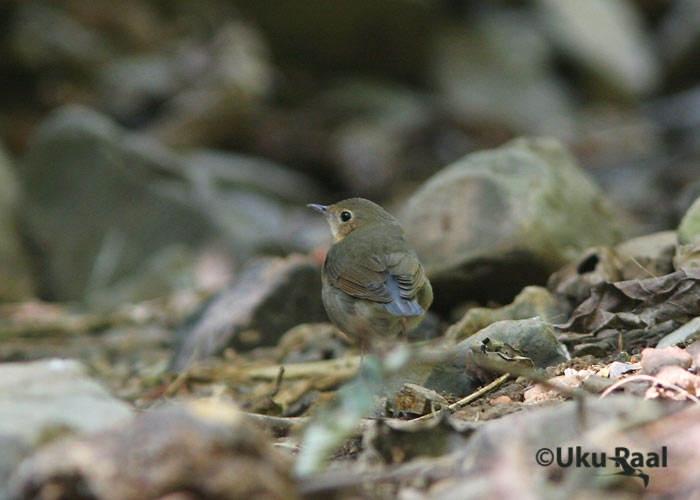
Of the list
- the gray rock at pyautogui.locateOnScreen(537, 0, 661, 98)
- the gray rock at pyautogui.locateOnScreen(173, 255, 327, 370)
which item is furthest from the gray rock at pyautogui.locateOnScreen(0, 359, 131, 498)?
the gray rock at pyautogui.locateOnScreen(537, 0, 661, 98)

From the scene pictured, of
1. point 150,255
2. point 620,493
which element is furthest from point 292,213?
point 620,493

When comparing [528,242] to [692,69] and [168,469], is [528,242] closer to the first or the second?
[168,469]

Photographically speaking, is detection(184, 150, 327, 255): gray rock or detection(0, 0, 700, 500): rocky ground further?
detection(184, 150, 327, 255): gray rock

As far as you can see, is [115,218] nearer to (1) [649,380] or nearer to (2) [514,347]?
(2) [514,347]

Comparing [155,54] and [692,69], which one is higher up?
[692,69]

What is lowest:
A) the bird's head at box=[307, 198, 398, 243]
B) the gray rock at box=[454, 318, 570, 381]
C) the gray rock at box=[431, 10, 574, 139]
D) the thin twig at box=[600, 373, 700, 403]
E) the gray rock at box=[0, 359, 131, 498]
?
the gray rock at box=[0, 359, 131, 498]

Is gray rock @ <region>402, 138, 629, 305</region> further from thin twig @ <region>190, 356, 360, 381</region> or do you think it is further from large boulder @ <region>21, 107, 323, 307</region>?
large boulder @ <region>21, 107, 323, 307</region>
